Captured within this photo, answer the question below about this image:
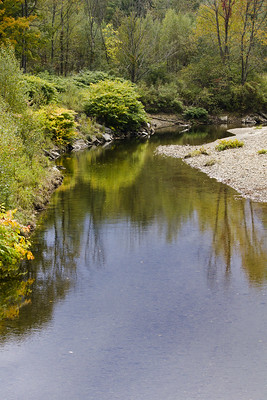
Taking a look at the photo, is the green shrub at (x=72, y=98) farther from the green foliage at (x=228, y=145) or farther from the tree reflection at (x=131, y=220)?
the green foliage at (x=228, y=145)

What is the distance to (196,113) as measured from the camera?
43.7 meters

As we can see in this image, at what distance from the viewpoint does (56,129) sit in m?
25.6

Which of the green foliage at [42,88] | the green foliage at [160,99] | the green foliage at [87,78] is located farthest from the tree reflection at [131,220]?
the green foliage at [160,99]

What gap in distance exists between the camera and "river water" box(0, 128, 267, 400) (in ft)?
21.0

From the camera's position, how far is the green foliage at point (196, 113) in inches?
1722

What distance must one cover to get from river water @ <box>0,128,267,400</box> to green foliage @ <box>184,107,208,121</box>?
28690 millimetres

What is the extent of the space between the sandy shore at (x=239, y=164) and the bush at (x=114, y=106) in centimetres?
614

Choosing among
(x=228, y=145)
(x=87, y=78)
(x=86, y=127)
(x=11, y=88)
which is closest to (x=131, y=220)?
(x=11, y=88)

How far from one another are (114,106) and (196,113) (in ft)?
44.2

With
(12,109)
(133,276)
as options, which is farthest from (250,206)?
(12,109)

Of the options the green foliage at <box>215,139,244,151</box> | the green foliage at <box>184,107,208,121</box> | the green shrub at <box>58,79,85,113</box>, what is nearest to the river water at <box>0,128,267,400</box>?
the green foliage at <box>215,139,244,151</box>

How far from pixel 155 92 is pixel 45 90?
16643mm

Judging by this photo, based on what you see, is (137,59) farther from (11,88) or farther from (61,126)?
(11,88)

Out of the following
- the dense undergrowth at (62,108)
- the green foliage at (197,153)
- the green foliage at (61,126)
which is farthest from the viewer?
the green foliage at (61,126)
